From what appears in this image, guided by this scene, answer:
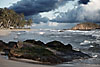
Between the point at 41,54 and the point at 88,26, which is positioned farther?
the point at 88,26

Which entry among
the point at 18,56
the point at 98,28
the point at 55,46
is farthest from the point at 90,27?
the point at 18,56

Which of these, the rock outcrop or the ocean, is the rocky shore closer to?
the ocean

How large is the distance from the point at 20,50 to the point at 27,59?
646 mm

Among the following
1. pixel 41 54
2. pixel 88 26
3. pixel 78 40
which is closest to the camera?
pixel 41 54

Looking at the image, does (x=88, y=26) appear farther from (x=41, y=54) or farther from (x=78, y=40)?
(x=41, y=54)

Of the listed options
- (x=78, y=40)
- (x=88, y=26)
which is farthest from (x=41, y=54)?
(x=88, y=26)

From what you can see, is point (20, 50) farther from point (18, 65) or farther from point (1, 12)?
point (1, 12)

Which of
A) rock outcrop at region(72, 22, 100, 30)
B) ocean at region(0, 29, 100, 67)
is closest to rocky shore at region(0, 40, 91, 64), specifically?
ocean at region(0, 29, 100, 67)

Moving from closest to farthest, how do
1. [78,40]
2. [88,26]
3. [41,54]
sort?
1. [41,54]
2. [78,40]
3. [88,26]

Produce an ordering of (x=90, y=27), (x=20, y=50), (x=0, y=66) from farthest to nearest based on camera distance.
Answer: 1. (x=90, y=27)
2. (x=20, y=50)
3. (x=0, y=66)

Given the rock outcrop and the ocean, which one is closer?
the ocean

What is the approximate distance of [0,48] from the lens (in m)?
9.17

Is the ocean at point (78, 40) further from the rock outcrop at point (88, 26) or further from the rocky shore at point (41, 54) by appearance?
the rock outcrop at point (88, 26)

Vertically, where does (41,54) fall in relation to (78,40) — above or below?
above
